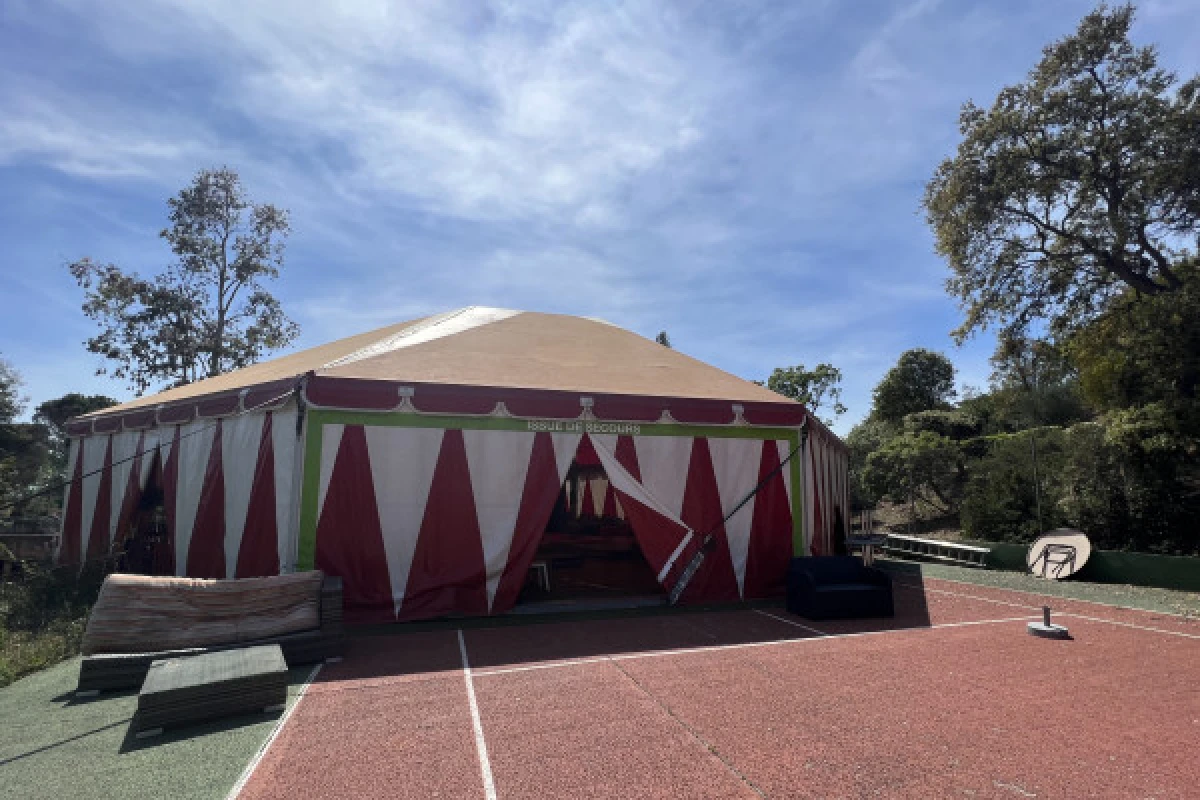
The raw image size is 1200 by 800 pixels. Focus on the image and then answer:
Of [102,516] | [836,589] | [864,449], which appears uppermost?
[864,449]

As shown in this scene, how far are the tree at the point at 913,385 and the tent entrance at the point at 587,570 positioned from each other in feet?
67.6

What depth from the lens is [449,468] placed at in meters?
6.96

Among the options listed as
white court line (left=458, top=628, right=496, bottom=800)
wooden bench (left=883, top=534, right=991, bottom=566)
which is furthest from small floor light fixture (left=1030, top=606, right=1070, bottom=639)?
wooden bench (left=883, top=534, right=991, bottom=566)

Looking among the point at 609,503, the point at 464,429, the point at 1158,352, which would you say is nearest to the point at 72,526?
the point at 464,429

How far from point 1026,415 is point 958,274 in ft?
30.6

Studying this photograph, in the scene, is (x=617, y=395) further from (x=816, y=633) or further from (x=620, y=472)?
(x=816, y=633)

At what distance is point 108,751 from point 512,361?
19.0 ft

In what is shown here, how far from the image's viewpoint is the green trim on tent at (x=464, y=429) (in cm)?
644

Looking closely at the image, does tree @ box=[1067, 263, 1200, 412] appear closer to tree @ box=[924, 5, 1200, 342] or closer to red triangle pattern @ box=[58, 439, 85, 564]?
tree @ box=[924, 5, 1200, 342]

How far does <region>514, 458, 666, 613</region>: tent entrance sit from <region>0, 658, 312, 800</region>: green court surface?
3.82m

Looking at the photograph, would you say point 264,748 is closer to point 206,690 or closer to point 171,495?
point 206,690

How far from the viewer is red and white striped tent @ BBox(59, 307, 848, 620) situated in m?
6.61

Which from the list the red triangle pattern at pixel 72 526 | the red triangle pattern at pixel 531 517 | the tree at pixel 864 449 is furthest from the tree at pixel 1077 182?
the red triangle pattern at pixel 72 526

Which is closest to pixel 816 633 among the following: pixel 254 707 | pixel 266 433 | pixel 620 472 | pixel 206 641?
pixel 620 472
